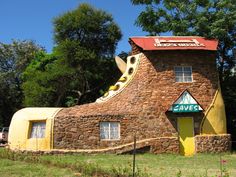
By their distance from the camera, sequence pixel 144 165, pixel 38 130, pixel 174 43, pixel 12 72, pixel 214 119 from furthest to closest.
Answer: pixel 12 72 < pixel 174 43 < pixel 214 119 < pixel 38 130 < pixel 144 165

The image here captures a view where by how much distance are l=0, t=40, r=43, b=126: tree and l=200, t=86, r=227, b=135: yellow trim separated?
27872 millimetres

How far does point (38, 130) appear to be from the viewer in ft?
69.2

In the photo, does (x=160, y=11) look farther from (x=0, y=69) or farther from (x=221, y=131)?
(x=0, y=69)

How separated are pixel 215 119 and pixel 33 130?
32.4ft

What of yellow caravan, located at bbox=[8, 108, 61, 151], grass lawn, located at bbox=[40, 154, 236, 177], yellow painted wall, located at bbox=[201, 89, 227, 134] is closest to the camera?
grass lawn, located at bbox=[40, 154, 236, 177]

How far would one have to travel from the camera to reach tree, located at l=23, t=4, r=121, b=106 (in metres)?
34.0

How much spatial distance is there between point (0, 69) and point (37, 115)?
1068 inches

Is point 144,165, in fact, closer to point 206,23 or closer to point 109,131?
point 109,131

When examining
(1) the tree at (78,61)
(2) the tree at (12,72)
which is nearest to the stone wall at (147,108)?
(1) the tree at (78,61)

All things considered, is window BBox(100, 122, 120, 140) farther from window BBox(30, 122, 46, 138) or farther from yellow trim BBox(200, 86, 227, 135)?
yellow trim BBox(200, 86, 227, 135)

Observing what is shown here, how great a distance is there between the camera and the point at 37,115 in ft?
69.7

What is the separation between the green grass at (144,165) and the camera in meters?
12.6

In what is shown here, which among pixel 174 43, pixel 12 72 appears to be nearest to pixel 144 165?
pixel 174 43

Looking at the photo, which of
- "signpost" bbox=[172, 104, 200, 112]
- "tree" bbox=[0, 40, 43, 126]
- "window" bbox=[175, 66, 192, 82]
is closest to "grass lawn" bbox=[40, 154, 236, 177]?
"signpost" bbox=[172, 104, 200, 112]
